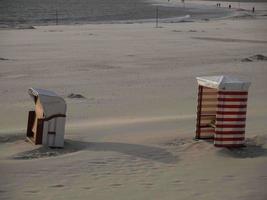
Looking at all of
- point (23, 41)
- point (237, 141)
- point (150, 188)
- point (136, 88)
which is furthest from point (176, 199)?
point (23, 41)

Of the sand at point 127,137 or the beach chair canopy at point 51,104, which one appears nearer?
the sand at point 127,137

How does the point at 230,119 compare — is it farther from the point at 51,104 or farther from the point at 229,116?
the point at 51,104

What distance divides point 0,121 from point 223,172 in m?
4.34

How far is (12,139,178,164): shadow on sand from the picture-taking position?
682cm

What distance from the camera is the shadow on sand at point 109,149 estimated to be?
6.82 m

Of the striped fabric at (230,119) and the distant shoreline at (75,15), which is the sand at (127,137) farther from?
the distant shoreline at (75,15)

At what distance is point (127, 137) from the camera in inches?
316

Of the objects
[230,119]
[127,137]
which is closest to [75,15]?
[127,137]

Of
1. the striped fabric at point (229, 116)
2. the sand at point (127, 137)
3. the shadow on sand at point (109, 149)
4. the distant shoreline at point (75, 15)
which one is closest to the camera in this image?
the sand at point (127, 137)

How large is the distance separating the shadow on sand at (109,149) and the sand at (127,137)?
0.01 metres

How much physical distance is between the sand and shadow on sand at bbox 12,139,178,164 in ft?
0.04

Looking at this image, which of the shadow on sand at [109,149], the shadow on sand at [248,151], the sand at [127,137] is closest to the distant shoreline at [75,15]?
the sand at [127,137]

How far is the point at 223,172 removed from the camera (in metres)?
6.21

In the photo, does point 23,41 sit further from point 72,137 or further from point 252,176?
point 252,176
